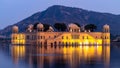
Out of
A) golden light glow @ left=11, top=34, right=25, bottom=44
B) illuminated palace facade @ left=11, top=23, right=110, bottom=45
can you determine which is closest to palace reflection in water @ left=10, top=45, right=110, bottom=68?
illuminated palace facade @ left=11, top=23, right=110, bottom=45

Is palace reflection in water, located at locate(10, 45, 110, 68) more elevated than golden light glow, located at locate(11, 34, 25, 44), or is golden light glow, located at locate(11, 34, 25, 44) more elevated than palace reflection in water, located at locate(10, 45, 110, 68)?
golden light glow, located at locate(11, 34, 25, 44)

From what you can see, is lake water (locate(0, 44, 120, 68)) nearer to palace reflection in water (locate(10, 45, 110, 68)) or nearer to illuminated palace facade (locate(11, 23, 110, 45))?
palace reflection in water (locate(10, 45, 110, 68))

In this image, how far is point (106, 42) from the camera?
3728 inches

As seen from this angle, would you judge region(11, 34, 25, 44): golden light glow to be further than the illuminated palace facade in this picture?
Yes

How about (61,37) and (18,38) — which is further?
(18,38)

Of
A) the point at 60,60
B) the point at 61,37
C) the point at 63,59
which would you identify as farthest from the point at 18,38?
the point at 60,60

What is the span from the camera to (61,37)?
3595 inches

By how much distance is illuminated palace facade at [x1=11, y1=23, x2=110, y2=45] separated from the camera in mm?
91188

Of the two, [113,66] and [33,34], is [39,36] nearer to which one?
[33,34]

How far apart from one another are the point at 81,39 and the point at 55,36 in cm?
589

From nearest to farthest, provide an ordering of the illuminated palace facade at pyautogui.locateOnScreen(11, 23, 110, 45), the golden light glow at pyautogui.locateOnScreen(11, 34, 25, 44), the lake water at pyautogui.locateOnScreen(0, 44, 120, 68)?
the lake water at pyautogui.locateOnScreen(0, 44, 120, 68) < the illuminated palace facade at pyautogui.locateOnScreen(11, 23, 110, 45) < the golden light glow at pyautogui.locateOnScreen(11, 34, 25, 44)

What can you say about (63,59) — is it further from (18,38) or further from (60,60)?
(18,38)

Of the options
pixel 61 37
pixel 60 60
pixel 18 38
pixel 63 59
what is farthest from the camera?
pixel 18 38

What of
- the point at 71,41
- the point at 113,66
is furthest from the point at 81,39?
the point at 113,66
